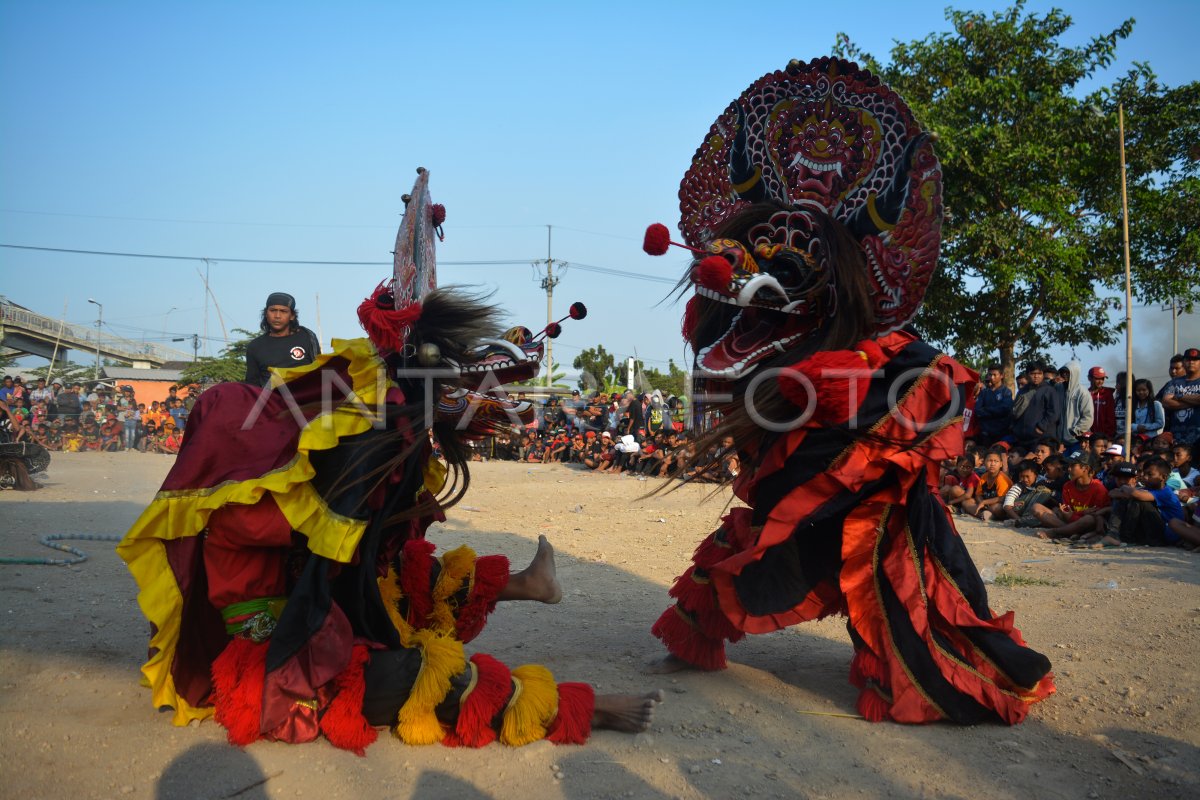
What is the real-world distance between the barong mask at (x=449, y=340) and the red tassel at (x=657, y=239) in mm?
367

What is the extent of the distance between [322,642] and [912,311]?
2378 mm

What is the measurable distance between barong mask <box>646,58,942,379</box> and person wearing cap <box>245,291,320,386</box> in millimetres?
3259

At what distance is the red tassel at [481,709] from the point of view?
9.80ft

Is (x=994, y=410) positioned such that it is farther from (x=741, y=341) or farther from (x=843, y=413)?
(x=843, y=413)

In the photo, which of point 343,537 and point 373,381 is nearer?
point 343,537

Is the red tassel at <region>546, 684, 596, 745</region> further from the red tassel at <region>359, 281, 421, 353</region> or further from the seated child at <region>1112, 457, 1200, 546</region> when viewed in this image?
the seated child at <region>1112, 457, 1200, 546</region>

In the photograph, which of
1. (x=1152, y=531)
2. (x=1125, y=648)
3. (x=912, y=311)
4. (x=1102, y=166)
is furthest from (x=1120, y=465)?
(x=1102, y=166)

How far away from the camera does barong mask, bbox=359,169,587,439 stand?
124 inches

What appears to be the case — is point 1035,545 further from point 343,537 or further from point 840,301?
point 343,537

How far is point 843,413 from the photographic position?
3.17 metres

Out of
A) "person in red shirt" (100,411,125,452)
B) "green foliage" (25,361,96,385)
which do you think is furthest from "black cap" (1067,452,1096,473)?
"green foliage" (25,361,96,385)

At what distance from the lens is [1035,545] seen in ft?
24.0

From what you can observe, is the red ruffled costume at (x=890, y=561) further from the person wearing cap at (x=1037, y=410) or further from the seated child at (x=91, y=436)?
the seated child at (x=91, y=436)

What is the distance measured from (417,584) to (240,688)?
82cm
